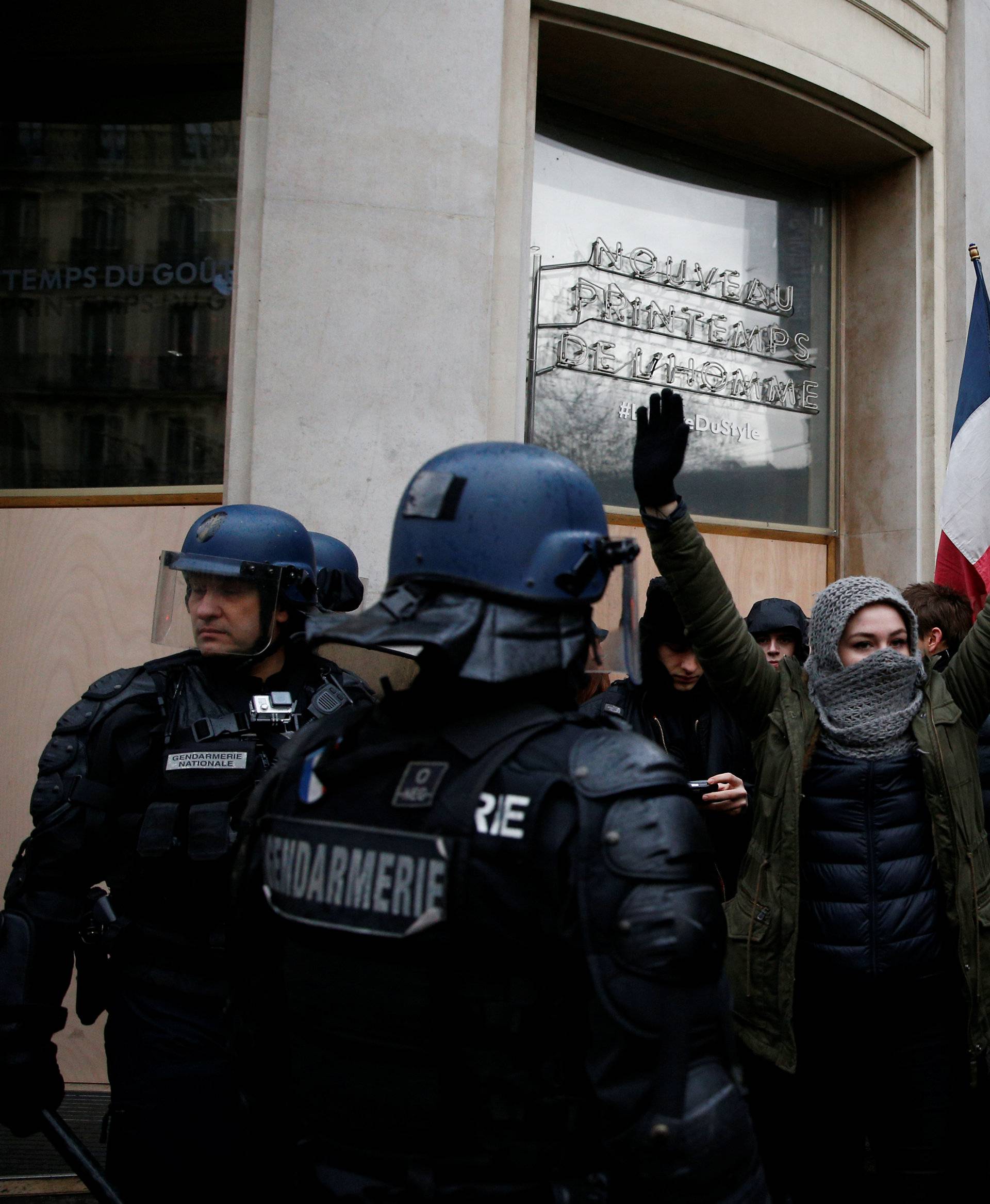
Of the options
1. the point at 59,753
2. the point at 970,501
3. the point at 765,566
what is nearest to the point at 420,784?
the point at 59,753

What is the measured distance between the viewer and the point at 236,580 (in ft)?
9.55

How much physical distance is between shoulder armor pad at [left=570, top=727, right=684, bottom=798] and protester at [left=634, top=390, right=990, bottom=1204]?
1.17m

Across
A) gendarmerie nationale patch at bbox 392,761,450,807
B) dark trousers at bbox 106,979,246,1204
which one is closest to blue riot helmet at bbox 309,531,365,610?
dark trousers at bbox 106,979,246,1204

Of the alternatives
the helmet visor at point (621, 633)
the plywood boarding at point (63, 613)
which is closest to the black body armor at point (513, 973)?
the helmet visor at point (621, 633)

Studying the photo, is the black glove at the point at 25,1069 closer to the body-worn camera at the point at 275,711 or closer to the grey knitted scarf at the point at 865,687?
the body-worn camera at the point at 275,711

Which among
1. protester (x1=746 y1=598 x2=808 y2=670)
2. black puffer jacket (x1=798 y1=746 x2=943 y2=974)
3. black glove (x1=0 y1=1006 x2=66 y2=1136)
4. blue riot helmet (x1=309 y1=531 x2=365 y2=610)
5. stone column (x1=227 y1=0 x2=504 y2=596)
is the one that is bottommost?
black glove (x1=0 y1=1006 x2=66 y2=1136)

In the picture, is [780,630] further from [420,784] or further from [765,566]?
[420,784]

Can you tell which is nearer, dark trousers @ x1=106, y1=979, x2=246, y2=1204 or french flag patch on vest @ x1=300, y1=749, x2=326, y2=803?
french flag patch on vest @ x1=300, y1=749, x2=326, y2=803

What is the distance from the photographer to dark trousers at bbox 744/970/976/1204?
A: 8.97 feet

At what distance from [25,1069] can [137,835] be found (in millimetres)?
535

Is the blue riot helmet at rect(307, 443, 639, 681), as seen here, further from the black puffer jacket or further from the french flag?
the french flag

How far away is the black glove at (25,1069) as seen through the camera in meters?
2.42

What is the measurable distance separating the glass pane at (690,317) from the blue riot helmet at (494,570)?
13.6ft

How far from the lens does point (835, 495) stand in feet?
21.7
